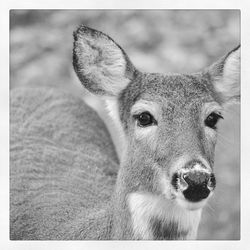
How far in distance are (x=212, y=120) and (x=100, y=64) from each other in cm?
69

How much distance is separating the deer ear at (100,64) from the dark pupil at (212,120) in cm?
49

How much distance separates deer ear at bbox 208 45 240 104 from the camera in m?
3.69

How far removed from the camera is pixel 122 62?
357 cm

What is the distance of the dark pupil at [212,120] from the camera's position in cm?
341

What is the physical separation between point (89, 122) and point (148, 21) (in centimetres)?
147

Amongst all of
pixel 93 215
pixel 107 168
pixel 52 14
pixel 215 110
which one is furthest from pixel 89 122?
pixel 215 110

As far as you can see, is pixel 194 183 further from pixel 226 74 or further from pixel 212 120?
pixel 226 74

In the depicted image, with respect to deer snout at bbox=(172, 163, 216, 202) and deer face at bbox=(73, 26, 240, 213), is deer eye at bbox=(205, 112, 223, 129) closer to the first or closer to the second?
deer face at bbox=(73, 26, 240, 213)

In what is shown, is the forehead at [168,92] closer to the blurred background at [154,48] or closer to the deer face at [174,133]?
the deer face at [174,133]

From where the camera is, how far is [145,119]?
11.1ft

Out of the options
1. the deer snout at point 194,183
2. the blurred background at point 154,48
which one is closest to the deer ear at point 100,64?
the deer snout at point 194,183
